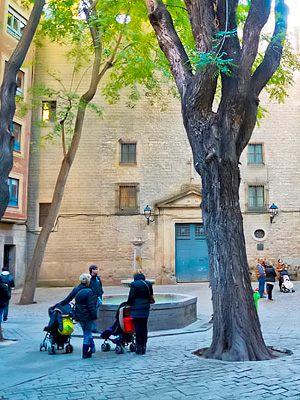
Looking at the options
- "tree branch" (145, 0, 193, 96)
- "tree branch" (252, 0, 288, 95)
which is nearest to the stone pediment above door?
"tree branch" (145, 0, 193, 96)

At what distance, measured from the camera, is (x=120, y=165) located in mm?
23047

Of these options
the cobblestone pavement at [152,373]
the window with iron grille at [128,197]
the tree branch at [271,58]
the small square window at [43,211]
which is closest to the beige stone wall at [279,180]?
the window with iron grille at [128,197]

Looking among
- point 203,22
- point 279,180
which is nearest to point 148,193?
point 279,180

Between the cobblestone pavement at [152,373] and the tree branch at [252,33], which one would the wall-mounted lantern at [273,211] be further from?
the tree branch at [252,33]

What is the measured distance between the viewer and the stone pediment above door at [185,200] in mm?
22516

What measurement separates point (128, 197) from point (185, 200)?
10.5 feet

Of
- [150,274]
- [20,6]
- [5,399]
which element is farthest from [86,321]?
[20,6]

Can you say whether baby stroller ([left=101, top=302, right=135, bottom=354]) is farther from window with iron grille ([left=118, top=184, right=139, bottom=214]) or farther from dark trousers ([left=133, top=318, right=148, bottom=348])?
window with iron grille ([left=118, top=184, right=139, bottom=214])

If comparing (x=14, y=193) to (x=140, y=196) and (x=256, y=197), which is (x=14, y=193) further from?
(x=256, y=197)

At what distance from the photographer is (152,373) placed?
5898mm

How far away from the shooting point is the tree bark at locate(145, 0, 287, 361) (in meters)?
6.70

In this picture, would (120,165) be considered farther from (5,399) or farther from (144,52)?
(5,399)

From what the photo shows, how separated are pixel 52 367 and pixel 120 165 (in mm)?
17193

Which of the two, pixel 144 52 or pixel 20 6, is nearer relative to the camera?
pixel 144 52
